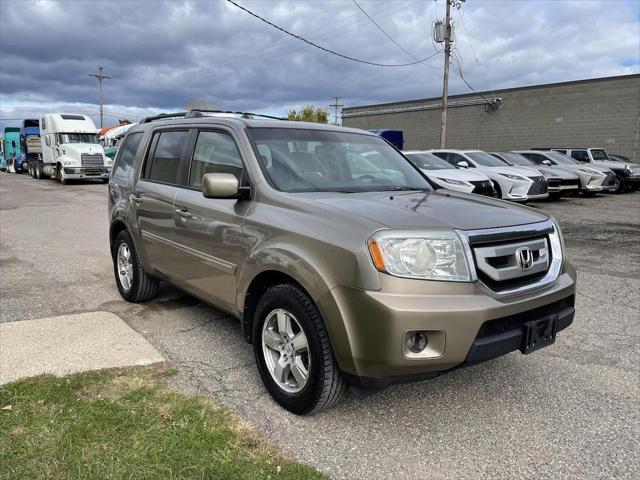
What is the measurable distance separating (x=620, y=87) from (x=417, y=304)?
96.0 feet

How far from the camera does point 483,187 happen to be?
43.3ft

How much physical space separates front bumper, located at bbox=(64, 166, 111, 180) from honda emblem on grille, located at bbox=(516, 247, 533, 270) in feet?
80.2

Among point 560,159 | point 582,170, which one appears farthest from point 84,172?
point 582,170

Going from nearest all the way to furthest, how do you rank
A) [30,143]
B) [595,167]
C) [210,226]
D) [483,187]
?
[210,226], [483,187], [595,167], [30,143]

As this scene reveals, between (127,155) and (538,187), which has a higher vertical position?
(127,155)

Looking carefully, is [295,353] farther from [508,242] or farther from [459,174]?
[459,174]

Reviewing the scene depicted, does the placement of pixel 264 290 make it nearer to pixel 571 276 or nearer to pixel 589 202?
pixel 571 276

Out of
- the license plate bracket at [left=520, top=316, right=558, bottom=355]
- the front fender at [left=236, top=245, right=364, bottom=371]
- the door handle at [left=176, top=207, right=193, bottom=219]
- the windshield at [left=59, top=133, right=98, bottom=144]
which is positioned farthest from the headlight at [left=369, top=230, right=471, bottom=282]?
the windshield at [left=59, top=133, right=98, bottom=144]

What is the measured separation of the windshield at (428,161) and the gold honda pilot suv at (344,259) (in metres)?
9.82

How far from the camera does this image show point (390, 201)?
10.8ft

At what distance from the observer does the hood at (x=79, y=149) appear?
24878mm

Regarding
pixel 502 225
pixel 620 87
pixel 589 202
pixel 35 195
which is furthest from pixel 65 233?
pixel 620 87

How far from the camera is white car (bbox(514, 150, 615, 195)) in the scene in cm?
1784

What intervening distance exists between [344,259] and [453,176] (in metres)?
11.1
